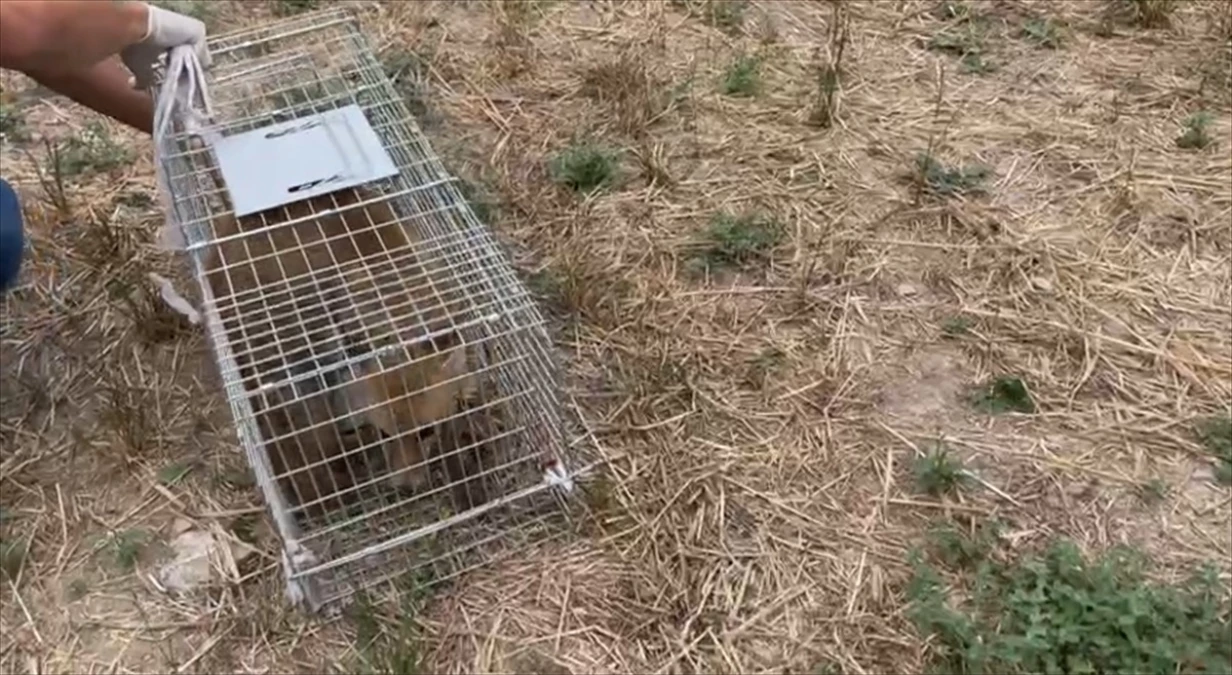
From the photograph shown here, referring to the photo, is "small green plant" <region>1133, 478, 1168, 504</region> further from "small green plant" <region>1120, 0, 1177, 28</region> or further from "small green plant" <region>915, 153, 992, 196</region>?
"small green plant" <region>1120, 0, 1177, 28</region>

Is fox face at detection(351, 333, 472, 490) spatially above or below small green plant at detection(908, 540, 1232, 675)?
above

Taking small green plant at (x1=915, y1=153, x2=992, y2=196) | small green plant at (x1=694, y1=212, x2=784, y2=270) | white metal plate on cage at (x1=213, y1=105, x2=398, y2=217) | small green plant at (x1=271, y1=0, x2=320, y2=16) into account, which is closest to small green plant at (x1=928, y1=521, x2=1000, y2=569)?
small green plant at (x1=694, y1=212, x2=784, y2=270)

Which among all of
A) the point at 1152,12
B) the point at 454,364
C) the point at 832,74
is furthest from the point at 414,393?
the point at 1152,12

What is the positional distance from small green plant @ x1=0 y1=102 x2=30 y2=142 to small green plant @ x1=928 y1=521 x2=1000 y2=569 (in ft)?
6.21

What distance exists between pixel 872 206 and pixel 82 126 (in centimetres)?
155

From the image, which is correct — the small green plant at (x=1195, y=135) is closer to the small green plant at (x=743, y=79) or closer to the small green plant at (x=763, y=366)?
the small green plant at (x=743, y=79)

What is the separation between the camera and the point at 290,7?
282 centimetres

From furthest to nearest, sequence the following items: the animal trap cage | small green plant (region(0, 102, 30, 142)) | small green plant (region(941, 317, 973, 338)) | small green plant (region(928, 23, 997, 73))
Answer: small green plant (region(928, 23, 997, 73)), small green plant (region(0, 102, 30, 142)), small green plant (region(941, 317, 973, 338)), the animal trap cage

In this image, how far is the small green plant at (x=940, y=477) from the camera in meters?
1.77

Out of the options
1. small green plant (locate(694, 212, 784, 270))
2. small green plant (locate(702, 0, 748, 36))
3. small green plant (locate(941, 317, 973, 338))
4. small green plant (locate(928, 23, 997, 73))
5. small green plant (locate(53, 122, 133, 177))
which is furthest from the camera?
small green plant (locate(702, 0, 748, 36))

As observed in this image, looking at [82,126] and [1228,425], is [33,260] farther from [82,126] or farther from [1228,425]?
[1228,425]

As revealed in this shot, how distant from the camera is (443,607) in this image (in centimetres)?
166

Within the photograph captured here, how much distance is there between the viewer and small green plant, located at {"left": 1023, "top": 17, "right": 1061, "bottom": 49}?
2.65 metres

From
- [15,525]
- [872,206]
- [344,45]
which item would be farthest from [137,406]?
[872,206]
